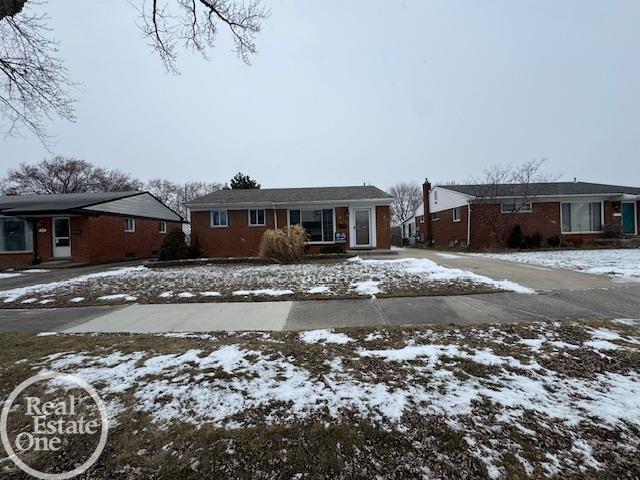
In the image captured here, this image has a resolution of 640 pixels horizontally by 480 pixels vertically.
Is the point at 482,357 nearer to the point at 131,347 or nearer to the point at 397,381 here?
the point at 397,381

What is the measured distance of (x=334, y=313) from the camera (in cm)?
548

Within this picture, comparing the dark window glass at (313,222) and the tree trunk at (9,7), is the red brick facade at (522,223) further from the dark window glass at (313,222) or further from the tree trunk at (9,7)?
the tree trunk at (9,7)

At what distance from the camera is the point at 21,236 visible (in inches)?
653

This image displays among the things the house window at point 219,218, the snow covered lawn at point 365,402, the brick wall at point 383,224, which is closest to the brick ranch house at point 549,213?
the brick wall at point 383,224

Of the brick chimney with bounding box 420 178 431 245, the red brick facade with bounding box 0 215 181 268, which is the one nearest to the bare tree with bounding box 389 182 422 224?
the brick chimney with bounding box 420 178 431 245

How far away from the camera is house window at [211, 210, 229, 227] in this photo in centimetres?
1689

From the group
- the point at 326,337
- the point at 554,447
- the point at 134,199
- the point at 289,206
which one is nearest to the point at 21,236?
the point at 134,199

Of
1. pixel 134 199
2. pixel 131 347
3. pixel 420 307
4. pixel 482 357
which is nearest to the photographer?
pixel 482 357

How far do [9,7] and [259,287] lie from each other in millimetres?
6093

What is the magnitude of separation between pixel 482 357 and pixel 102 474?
11.1 ft

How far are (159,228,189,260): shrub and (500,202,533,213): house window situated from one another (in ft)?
59.0

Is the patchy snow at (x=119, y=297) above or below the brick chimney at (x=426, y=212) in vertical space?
below

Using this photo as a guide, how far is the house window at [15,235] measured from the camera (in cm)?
1652

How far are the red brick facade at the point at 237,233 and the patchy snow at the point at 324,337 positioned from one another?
40.6 feet
